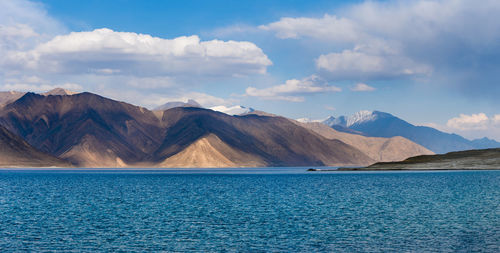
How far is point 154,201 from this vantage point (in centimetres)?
8331

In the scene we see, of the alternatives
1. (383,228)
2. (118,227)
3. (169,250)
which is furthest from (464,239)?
(118,227)

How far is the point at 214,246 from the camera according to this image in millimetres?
41969

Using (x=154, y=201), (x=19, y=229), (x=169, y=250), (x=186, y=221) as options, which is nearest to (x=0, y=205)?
(x=154, y=201)

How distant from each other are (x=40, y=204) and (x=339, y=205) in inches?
1656

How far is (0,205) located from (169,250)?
4646 cm

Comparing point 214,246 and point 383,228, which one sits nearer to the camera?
point 214,246

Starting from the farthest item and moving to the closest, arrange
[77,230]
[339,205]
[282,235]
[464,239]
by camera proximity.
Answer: [339,205], [77,230], [282,235], [464,239]

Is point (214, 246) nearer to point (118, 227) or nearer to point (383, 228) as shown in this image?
point (118, 227)

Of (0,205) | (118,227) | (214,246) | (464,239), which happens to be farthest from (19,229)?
(464,239)

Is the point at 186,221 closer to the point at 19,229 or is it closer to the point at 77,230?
the point at 77,230

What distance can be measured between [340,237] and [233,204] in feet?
110

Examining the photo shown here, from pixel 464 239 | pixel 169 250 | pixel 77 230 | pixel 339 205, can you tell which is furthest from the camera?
pixel 339 205

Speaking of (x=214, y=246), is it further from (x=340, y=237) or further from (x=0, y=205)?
(x=0, y=205)

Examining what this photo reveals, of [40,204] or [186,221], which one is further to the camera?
[40,204]
